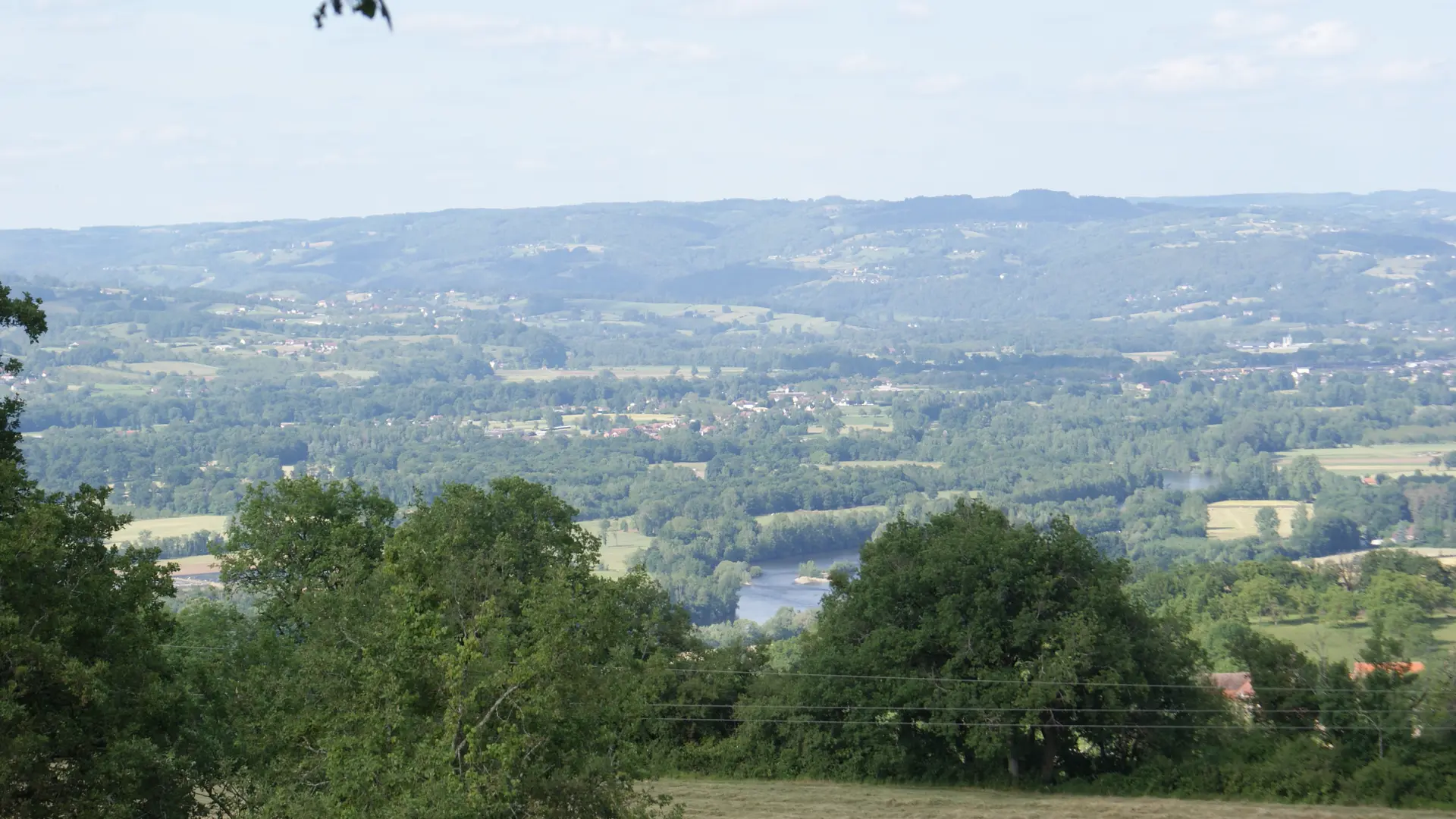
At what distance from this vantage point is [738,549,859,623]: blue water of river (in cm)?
11213

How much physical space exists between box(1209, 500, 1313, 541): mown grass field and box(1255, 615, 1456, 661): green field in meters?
74.1

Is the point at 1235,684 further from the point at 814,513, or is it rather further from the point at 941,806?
the point at 814,513

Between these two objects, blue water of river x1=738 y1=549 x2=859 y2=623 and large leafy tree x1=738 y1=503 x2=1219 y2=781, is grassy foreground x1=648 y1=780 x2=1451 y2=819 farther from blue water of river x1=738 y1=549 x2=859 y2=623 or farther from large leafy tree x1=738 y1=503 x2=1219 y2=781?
blue water of river x1=738 y1=549 x2=859 y2=623

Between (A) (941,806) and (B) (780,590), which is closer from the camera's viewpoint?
(A) (941,806)

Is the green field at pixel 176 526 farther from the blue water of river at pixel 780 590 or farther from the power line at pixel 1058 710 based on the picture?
the power line at pixel 1058 710

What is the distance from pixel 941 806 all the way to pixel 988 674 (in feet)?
11.7

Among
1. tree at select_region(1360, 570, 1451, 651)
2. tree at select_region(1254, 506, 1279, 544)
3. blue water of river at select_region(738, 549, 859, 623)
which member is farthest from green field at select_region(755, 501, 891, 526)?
tree at select_region(1360, 570, 1451, 651)

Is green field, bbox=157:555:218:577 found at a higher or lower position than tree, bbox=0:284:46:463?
lower

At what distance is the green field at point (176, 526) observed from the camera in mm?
136125

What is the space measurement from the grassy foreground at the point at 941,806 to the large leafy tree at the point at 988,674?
46.5 inches

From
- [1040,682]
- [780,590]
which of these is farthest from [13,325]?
[780,590]

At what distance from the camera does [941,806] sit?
99.8 feet

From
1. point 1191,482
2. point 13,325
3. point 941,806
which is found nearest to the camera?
point 13,325

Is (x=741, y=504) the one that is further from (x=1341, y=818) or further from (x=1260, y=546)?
(x=1341, y=818)
